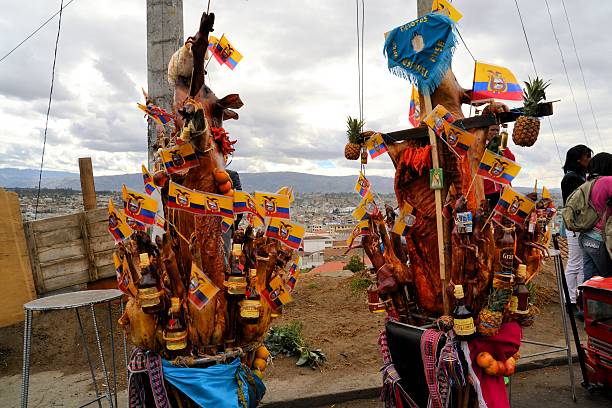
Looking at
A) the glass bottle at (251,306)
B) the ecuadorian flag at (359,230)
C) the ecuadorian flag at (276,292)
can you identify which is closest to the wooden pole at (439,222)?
the ecuadorian flag at (359,230)

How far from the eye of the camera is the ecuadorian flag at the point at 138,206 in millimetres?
2729

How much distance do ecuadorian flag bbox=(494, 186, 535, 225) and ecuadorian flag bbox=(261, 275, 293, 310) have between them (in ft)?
5.00

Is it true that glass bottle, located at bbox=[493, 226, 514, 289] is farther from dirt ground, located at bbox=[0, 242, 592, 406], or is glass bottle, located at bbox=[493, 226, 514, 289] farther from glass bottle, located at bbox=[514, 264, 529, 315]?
dirt ground, located at bbox=[0, 242, 592, 406]

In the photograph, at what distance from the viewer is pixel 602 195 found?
5078mm

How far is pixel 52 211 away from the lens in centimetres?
699

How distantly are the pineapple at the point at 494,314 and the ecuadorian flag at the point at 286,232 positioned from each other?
1.28 meters

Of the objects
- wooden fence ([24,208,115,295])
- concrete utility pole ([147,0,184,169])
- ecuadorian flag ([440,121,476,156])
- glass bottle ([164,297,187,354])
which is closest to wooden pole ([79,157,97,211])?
wooden fence ([24,208,115,295])

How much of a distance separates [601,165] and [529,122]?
3.10 metres

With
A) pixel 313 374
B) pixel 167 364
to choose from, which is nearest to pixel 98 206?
pixel 313 374

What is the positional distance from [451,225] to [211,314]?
5.36 ft

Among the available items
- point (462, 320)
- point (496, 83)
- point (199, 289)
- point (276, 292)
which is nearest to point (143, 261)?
point (199, 289)

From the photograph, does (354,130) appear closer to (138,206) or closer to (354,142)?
(354,142)

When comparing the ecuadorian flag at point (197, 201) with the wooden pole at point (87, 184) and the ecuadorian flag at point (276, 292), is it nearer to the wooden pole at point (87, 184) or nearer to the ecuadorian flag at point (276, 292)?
the ecuadorian flag at point (276, 292)

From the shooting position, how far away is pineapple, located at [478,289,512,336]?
272 centimetres
